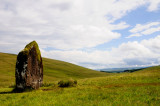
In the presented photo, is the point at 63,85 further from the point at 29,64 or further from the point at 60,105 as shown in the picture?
the point at 60,105

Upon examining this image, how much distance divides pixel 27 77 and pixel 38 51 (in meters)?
4.95

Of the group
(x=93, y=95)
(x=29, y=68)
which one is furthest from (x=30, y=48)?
(x=93, y=95)

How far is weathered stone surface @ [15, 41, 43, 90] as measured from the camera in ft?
63.4

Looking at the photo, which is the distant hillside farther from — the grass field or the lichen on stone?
the grass field

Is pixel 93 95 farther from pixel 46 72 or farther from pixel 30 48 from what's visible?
pixel 46 72

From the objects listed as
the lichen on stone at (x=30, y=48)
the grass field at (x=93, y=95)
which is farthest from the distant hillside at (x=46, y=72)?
the grass field at (x=93, y=95)

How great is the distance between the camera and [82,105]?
1055cm

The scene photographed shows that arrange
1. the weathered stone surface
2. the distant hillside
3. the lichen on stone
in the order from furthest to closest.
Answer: the distant hillside → the lichen on stone → the weathered stone surface

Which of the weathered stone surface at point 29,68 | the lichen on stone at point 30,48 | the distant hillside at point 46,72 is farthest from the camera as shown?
the distant hillside at point 46,72

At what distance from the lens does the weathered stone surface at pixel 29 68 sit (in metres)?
19.3

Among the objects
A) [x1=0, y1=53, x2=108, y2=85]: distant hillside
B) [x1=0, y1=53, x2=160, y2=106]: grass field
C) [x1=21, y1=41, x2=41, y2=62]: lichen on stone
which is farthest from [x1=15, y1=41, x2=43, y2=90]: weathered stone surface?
[x1=0, y1=53, x2=108, y2=85]: distant hillside

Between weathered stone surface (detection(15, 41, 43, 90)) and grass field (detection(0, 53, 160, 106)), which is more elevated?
weathered stone surface (detection(15, 41, 43, 90))

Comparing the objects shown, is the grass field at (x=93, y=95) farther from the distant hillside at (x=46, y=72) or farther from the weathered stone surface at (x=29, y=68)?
the distant hillside at (x=46, y=72)

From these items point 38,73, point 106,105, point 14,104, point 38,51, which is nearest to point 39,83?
point 38,73
